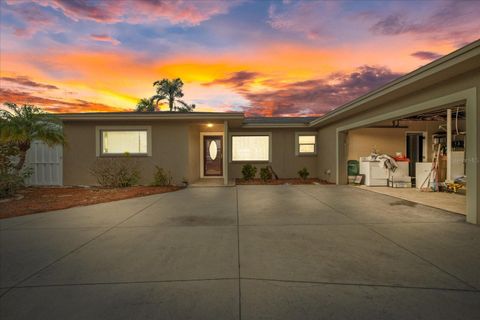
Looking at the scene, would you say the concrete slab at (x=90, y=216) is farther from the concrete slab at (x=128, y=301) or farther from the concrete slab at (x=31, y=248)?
the concrete slab at (x=128, y=301)

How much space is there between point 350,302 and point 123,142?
10265 mm

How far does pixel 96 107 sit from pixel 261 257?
1529cm

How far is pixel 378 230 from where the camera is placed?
4.16 meters

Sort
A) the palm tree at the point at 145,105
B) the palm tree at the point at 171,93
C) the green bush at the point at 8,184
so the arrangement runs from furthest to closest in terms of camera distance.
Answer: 1. the palm tree at the point at 171,93
2. the palm tree at the point at 145,105
3. the green bush at the point at 8,184

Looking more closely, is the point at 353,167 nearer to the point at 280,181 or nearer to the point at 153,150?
the point at 280,181

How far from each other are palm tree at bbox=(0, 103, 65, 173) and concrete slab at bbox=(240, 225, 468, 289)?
8286mm

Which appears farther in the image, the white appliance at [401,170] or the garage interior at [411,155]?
the white appliance at [401,170]

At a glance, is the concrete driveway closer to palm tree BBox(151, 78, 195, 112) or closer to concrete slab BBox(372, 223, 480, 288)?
concrete slab BBox(372, 223, 480, 288)

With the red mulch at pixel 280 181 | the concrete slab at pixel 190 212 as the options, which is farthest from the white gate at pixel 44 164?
the red mulch at pixel 280 181

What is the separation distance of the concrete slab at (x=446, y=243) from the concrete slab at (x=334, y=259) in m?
0.21

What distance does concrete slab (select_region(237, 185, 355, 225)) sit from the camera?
4758 mm

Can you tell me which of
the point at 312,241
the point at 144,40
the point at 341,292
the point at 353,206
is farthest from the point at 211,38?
the point at 341,292

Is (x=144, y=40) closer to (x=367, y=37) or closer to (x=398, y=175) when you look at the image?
(x=367, y=37)

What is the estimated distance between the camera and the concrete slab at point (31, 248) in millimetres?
2756
